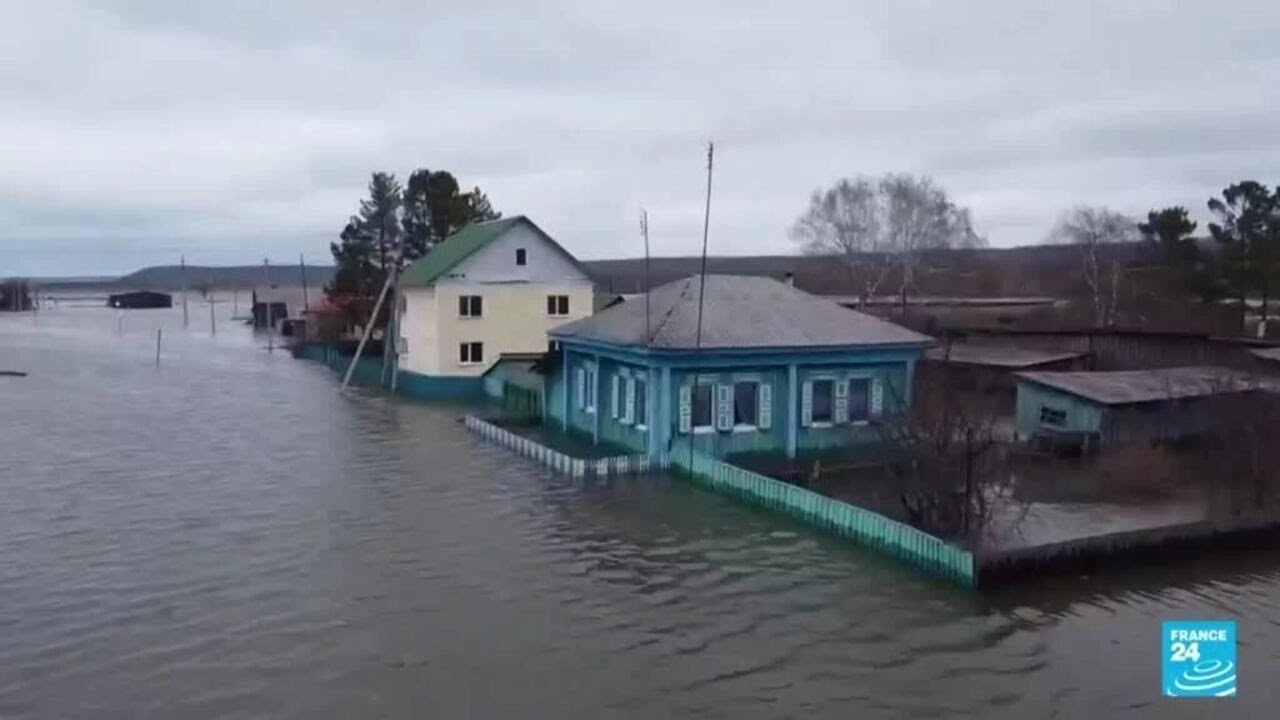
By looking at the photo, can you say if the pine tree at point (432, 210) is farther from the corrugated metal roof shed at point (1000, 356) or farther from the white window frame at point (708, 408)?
the white window frame at point (708, 408)

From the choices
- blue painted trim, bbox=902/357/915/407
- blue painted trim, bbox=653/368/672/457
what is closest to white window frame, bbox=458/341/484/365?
blue painted trim, bbox=653/368/672/457

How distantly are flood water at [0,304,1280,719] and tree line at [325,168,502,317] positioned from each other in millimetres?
29433

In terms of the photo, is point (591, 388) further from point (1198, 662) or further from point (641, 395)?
point (1198, 662)

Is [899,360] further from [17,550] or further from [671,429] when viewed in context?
[17,550]

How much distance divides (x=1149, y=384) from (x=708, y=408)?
399 inches

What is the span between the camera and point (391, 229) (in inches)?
2192

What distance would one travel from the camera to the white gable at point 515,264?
125 ft

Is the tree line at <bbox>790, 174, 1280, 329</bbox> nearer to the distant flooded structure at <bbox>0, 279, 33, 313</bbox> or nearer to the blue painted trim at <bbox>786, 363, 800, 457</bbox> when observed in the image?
the blue painted trim at <bbox>786, 363, 800, 457</bbox>

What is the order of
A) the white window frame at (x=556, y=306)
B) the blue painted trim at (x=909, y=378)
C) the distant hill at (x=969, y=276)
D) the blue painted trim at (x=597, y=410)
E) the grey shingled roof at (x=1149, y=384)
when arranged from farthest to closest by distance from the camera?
1. the distant hill at (x=969, y=276)
2. the white window frame at (x=556, y=306)
3. the blue painted trim at (x=597, y=410)
4. the blue painted trim at (x=909, y=378)
5. the grey shingled roof at (x=1149, y=384)

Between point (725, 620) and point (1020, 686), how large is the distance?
3580 mm

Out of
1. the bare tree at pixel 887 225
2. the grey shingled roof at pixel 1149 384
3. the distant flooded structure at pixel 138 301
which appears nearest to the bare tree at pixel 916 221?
the bare tree at pixel 887 225

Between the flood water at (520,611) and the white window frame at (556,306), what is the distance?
15886mm

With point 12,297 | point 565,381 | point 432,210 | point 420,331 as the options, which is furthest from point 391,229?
point 12,297

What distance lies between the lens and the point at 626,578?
611 inches
